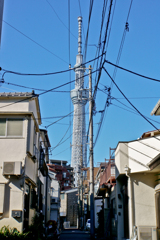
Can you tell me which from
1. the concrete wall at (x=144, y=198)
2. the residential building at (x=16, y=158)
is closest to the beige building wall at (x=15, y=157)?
the residential building at (x=16, y=158)

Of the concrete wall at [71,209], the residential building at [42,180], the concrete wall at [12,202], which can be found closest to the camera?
the concrete wall at [12,202]

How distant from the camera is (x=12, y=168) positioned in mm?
13750

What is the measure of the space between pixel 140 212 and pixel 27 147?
611 centimetres

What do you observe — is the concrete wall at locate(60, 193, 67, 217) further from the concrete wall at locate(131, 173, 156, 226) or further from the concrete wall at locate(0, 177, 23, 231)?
the concrete wall at locate(0, 177, 23, 231)

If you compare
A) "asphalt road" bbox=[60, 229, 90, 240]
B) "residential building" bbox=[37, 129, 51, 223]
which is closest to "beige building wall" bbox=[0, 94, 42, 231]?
"residential building" bbox=[37, 129, 51, 223]

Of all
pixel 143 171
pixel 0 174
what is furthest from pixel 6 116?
pixel 143 171

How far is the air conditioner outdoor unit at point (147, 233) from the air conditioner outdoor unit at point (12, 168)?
6.01 metres

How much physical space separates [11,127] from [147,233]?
793 centimetres

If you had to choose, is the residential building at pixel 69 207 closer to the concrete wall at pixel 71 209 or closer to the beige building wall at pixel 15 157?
the concrete wall at pixel 71 209

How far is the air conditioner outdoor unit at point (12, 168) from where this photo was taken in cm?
1367

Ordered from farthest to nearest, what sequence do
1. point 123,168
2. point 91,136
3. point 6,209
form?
point 91,136 < point 123,168 < point 6,209

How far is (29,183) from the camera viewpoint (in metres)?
15.9

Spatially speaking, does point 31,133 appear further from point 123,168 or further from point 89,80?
point 89,80

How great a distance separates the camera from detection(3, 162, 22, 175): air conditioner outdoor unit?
1367cm
